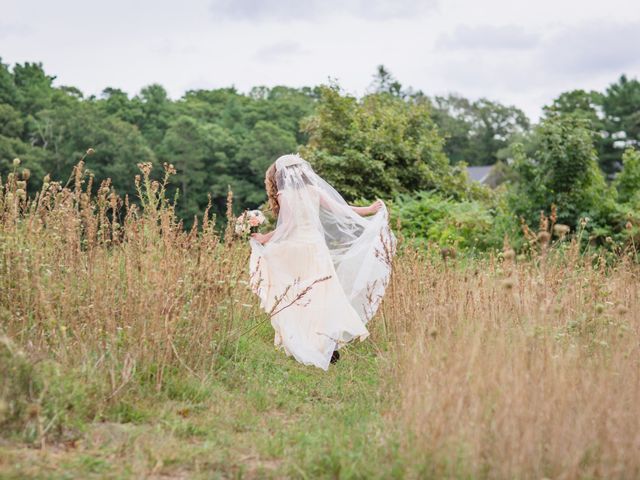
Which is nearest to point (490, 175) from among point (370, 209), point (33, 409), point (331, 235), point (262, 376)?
point (370, 209)

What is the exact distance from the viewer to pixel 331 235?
22.5ft

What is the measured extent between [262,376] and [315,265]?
145cm

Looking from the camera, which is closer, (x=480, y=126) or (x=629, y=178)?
(x=629, y=178)

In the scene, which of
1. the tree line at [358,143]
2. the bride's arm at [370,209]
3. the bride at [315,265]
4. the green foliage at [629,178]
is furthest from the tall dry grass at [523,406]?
the green foliage at [629,178]

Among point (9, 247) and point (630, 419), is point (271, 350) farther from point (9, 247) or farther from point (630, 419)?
point (630, 419)

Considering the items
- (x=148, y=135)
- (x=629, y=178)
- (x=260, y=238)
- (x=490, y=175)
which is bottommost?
(x=260, y=238)

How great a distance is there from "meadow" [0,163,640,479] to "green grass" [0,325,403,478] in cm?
1

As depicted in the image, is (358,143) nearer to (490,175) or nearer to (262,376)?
(262,376)

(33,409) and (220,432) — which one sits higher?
(33,409)

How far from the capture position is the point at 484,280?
5754mm

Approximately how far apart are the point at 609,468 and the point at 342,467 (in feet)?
3.90

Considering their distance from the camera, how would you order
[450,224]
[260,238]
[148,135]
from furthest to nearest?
[148,135] → [450,224] → [260,238]

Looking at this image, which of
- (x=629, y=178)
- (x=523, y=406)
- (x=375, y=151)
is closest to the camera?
(x=523, y=406)

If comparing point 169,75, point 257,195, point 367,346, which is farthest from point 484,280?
point 169,75
